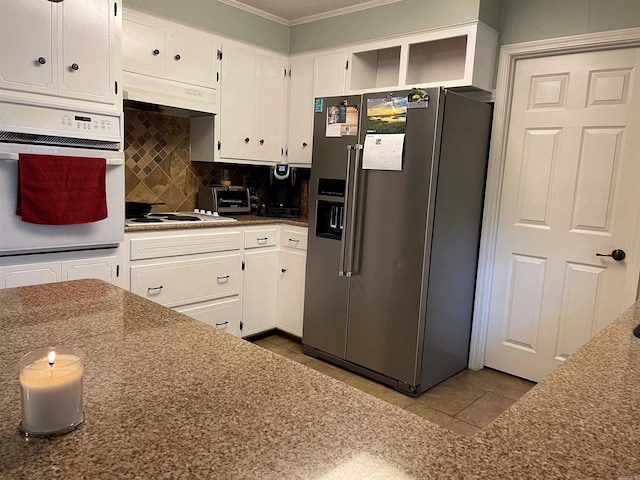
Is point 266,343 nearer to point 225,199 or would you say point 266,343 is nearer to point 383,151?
point 225,199

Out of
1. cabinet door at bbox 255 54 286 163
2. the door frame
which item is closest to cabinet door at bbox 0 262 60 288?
cabinet door at bbox 255 54 286 163

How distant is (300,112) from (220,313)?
1.68m

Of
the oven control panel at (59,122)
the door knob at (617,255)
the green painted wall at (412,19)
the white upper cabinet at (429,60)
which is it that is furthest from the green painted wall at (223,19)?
the door knob at (617,255)

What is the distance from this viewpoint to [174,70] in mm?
3105

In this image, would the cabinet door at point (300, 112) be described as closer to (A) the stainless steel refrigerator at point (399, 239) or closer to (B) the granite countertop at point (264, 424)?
(A) the stainless steel refrigerator at point (399, 239)

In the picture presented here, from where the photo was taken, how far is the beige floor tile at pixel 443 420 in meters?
2.44

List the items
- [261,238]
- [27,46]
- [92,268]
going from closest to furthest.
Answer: [27,46]
[92,268]
[261,238]

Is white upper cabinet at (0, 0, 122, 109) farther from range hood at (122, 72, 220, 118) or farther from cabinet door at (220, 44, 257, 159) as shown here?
cabinet door at (220, 44, 257, 159)

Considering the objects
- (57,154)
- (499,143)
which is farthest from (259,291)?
(499,143)

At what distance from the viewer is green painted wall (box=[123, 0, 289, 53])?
3.01 metres

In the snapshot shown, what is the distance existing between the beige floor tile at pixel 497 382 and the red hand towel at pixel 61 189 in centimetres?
245

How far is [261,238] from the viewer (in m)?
3.45

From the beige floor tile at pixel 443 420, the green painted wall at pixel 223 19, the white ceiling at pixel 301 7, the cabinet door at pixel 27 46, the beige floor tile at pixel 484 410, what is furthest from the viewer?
the white ceiling at pixel 301 7

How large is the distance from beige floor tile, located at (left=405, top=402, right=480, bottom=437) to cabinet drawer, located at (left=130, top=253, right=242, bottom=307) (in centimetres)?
145
